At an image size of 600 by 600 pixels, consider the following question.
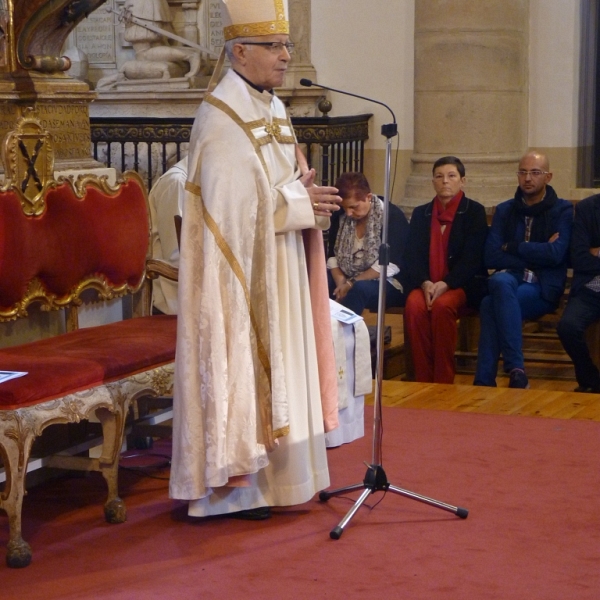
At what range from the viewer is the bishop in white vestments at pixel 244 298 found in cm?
389

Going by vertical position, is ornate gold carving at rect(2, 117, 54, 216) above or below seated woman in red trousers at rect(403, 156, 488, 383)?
above

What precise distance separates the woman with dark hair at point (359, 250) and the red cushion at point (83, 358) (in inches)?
86.9

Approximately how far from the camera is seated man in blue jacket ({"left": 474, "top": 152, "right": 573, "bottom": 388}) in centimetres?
645

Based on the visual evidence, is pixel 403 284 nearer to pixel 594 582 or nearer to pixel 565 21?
pixel 565 21

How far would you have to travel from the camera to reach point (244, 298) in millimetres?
3914

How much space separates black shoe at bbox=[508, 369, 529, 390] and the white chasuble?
2.51 m

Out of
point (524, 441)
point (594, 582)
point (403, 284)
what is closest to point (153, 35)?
point (403, 284)

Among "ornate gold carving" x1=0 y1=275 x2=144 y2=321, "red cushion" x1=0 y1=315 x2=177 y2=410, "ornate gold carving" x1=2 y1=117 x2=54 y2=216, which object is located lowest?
"red cushion" x1=0 y1=315 x2=177 y2=410

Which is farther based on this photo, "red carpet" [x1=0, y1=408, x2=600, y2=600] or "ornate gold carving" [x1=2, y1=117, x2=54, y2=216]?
"ornate gold carving" [x1=2, y1=117, x2=54, y2=216]

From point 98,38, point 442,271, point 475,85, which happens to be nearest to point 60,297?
point 442,271

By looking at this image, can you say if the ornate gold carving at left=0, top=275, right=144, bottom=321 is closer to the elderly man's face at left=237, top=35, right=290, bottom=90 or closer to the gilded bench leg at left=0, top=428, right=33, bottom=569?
the gilded bench leg at left=0, top=428, right=33, bottom=569

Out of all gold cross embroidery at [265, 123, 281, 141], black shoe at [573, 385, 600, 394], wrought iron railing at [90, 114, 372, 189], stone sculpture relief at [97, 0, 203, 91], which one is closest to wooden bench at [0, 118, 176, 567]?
gold cross embroidery at [265, 123, 281, 141]

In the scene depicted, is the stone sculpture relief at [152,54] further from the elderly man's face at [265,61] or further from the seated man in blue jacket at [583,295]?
the elderly man's face at [265,61]

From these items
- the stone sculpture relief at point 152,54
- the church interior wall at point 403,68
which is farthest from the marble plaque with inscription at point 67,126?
the stone sculpture relief at point 152,54
